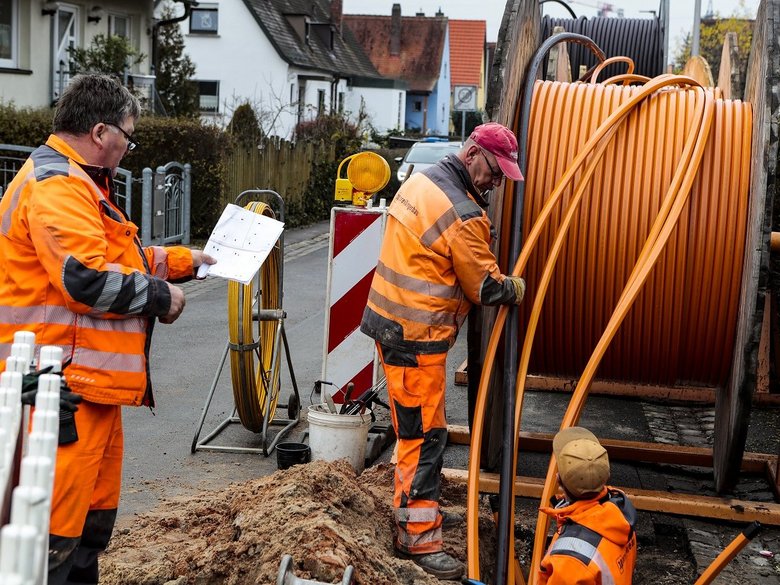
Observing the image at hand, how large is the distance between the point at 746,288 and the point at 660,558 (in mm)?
1480

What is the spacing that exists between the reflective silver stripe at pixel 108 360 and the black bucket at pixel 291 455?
8.73 ft

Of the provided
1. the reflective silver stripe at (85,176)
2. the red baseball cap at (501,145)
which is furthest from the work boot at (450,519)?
the reflective silver stripe at (85,176)

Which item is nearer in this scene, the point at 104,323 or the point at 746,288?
the point at 104,323

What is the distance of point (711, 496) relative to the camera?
623cm

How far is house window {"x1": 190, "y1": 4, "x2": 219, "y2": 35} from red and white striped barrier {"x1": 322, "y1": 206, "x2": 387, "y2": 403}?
111ft

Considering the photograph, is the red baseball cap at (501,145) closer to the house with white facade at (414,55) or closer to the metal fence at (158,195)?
the metal fence at (158,195)

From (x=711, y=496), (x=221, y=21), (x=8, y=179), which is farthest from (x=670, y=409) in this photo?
(x=221, y=21)

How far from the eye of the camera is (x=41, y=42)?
763 inches

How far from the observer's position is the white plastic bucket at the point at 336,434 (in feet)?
20.6

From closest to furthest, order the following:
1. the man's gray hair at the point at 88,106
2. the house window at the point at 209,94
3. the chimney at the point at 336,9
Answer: the man's gray hair at the point at 88,106
the house window at the point at 209,94
the chimney at the point at 336,9

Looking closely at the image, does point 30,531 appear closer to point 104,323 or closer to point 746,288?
point 104,323

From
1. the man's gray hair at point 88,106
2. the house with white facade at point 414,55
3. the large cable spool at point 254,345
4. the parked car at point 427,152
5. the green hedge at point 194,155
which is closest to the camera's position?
the man's gray hair at point 88,106

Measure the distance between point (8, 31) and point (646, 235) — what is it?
15967mm

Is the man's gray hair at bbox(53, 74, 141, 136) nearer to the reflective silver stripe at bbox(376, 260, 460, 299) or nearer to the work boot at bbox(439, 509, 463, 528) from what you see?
the reflective silver stripe at bbox(376, 260, 460, 299)
